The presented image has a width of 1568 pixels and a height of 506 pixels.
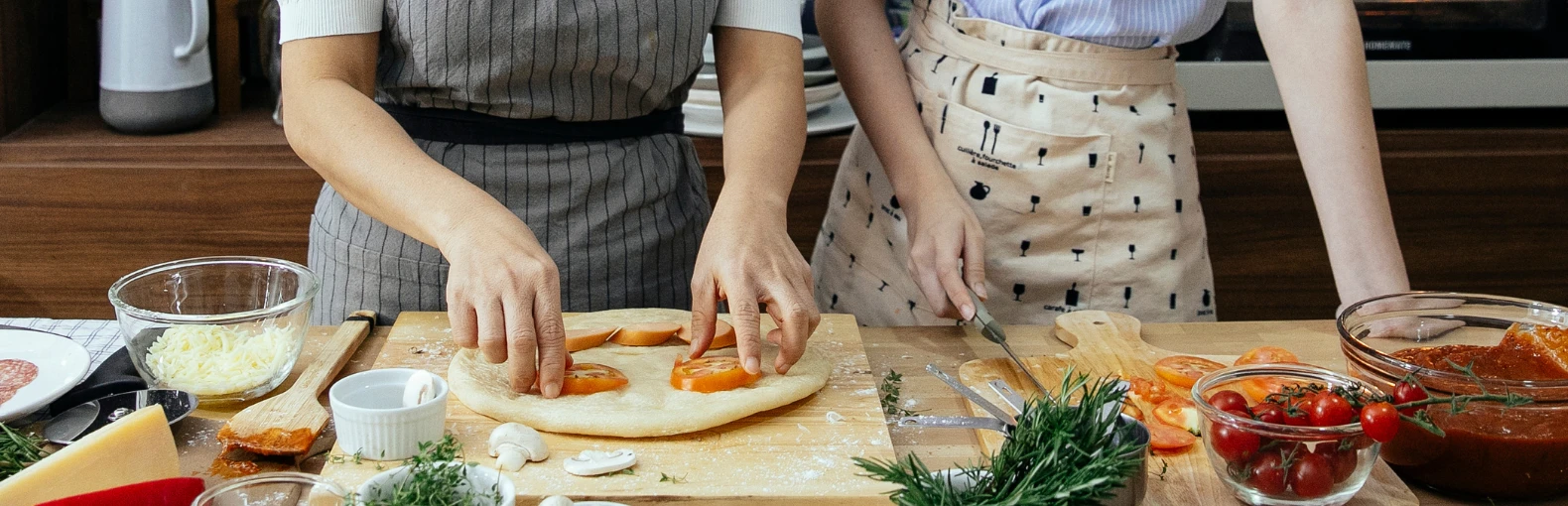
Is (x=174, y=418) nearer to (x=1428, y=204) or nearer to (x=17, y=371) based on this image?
(x=17, y=371)

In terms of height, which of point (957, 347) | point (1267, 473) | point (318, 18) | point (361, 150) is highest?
point (318, 18)

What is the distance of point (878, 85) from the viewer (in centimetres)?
157

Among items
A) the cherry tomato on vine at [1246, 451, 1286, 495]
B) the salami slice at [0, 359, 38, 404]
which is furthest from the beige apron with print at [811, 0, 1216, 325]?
the salami slice at [0, 359, 38, 404]

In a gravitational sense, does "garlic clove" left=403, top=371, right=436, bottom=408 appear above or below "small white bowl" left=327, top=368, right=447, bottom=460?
above

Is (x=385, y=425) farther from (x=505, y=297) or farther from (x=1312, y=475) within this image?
(x=1312, y=475)

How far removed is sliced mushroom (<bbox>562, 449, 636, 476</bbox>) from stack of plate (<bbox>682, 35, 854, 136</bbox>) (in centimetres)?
124

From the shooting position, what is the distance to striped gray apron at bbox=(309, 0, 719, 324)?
130cm

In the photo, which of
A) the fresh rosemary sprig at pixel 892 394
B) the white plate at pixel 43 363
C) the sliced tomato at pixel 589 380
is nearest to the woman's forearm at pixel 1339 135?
the fresh rosemary sprig at pixel 892 394

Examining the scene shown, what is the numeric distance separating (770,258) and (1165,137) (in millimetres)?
619

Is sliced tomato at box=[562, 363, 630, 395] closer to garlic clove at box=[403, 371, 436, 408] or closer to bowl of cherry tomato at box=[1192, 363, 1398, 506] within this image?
garlic clove at box=[403, 371, 436, 408]

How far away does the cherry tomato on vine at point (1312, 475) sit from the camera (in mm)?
890

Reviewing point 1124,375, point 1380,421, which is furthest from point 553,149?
point 1380,421

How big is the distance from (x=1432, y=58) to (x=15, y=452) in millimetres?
2318

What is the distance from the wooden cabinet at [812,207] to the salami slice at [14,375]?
1.09 meters
